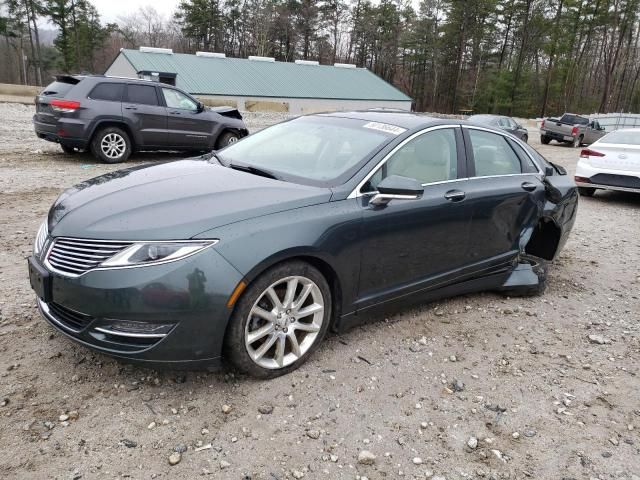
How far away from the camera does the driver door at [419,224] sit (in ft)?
10.8

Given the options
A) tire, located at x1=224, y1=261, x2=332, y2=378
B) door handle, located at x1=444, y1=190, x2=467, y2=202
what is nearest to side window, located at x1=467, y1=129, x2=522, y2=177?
door handle, located at x1=444, y1=190, x2=467, y2=202

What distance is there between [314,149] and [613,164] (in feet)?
25.6

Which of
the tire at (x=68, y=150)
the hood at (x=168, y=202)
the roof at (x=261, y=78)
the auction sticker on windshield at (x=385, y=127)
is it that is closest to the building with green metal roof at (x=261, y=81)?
the roof at (x=261, y=78)

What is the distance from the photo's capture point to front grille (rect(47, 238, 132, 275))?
2.54 m

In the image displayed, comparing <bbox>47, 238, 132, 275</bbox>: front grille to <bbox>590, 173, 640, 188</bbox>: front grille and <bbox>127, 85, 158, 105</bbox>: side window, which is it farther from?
<bbox>590, 173, 640, 188</bbox>: front grille

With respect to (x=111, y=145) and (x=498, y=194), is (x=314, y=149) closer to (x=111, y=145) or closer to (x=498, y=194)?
(x=498, y=194)

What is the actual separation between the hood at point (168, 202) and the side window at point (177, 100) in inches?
312

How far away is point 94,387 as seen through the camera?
282cm

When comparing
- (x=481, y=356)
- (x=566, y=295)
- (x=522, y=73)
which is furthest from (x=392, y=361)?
(x=522, y=73)

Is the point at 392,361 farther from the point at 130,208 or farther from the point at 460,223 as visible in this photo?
the point at 130,208

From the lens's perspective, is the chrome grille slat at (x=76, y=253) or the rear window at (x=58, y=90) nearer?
the chrome grille slat at (x=76, y=253)

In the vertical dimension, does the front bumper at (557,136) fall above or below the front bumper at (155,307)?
below

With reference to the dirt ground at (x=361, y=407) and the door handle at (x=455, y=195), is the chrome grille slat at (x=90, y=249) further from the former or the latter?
the door handle at (x=455, y=195)

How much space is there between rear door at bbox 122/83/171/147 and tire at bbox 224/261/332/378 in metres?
8.35
